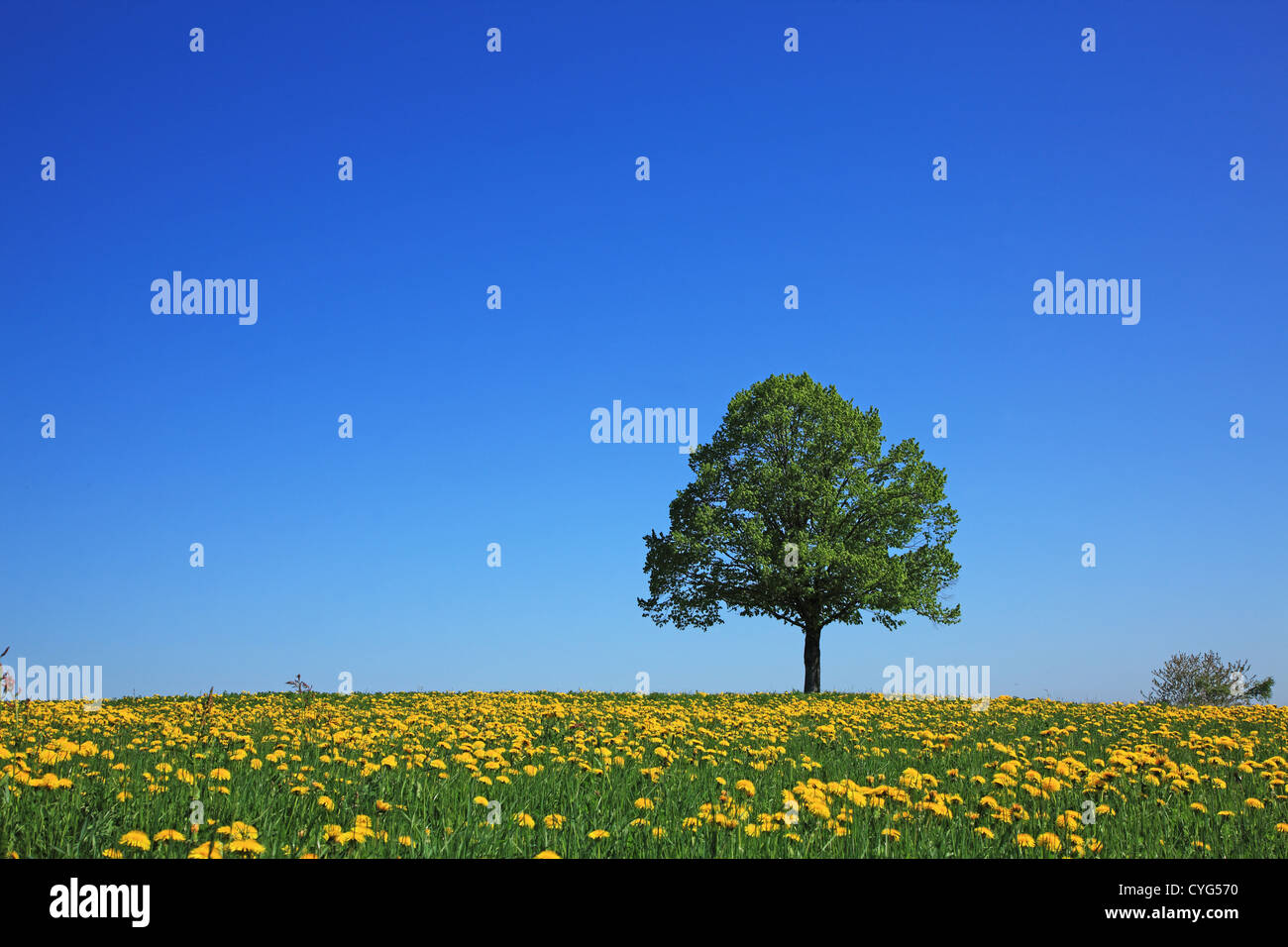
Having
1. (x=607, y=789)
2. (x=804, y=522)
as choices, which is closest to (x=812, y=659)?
(x=804, y=522)

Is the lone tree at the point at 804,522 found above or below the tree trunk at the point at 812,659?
above

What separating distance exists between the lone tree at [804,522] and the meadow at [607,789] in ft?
49.3

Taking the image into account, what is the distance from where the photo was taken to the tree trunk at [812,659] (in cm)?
2989

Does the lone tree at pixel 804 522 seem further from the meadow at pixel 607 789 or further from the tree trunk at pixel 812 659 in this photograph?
the meadow at pixel 607 789

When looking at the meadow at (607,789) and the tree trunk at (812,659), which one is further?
the tree trunk at (812,659)

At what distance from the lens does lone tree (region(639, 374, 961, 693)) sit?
28.7 m

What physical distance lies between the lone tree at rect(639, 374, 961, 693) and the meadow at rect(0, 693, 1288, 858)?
15.0m

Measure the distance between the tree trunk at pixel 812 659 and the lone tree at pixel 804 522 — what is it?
0.04 meters

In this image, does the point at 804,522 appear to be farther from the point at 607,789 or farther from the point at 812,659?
the point at 607,789

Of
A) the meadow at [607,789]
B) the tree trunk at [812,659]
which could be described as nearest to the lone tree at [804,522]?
the tree trunk at [812,659]
